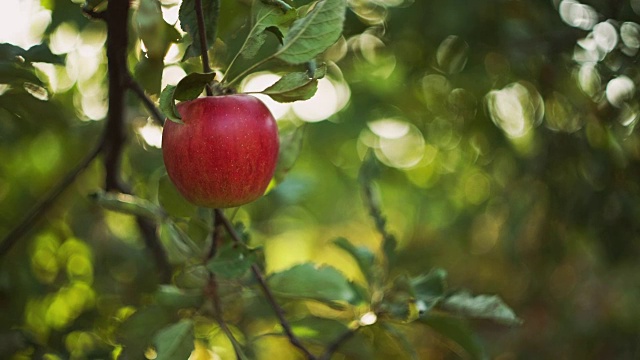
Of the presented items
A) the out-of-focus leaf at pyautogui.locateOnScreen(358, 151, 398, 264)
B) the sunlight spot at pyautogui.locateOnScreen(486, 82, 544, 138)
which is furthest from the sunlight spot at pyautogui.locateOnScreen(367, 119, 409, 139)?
the out-of-focus leaf at pyautogui.locateOnScreen(358, 151, 398, 264)

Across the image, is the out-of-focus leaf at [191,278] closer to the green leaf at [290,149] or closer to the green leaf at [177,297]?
the green leaf at [177,297]

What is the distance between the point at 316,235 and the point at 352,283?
1621 millimetres

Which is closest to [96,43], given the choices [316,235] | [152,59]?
[152,59]

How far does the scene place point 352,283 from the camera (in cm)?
84

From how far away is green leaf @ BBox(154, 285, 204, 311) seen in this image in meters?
0.71

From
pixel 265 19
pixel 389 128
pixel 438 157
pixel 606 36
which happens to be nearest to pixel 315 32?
pixel 265 19

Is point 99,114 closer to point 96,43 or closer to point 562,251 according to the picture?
point 96,43

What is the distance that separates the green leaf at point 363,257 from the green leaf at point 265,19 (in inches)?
14.8

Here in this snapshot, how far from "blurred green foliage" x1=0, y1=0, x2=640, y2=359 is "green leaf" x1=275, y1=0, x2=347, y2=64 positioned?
0.60 feet

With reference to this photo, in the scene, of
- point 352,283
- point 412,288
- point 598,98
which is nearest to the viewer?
point 412,288

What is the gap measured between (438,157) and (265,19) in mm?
1450

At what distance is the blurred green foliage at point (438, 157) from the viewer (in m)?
0.90

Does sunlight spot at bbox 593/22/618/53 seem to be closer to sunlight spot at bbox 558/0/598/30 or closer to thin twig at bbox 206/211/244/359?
sunlight spot at bbox 558/0/598/30

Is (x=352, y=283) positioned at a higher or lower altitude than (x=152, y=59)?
lower
